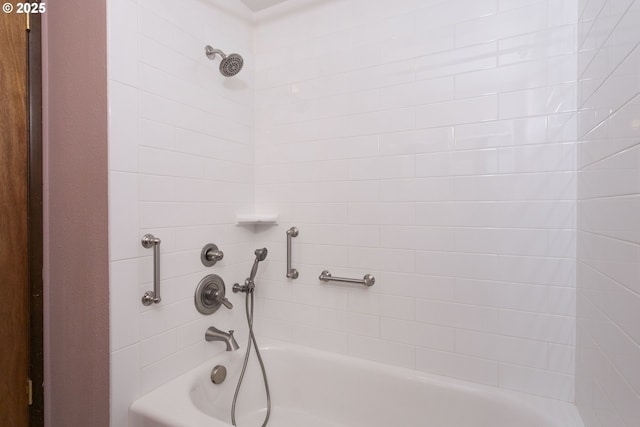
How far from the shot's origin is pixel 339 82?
1591 millimetres

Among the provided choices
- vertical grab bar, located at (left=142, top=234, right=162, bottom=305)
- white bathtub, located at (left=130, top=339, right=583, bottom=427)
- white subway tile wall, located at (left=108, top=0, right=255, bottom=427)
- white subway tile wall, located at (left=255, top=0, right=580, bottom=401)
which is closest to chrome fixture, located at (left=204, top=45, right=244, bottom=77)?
white subway tile wall, located at (left=108, top=0, right=255, bottom=427)

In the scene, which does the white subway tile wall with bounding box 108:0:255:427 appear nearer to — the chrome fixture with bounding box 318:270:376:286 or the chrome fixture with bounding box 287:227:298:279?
the chrome fixture with bounding box 287:227:298:279

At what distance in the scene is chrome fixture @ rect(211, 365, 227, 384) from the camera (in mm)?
1457

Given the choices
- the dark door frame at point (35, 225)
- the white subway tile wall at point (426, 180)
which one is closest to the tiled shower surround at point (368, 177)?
the white subway tile wall at point (426, 180)

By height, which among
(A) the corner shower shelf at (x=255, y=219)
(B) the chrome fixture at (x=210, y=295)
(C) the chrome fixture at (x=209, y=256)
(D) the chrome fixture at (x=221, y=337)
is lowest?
(D) the chrome fixture at (x=221, y=337)

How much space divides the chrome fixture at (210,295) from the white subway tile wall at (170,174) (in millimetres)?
33

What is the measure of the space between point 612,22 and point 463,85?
54 centimetres

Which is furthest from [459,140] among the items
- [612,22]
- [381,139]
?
[612,22]

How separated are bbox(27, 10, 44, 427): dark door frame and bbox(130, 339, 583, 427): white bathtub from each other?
0.45 metres

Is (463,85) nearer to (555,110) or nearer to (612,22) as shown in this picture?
(555,110)

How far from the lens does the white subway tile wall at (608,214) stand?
2.29 feet

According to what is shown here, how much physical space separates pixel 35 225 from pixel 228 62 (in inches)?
41.4

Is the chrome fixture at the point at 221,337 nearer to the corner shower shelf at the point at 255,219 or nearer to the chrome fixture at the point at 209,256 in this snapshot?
the chrome fixture at the point at 209,256

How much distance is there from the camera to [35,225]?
1.23 m
